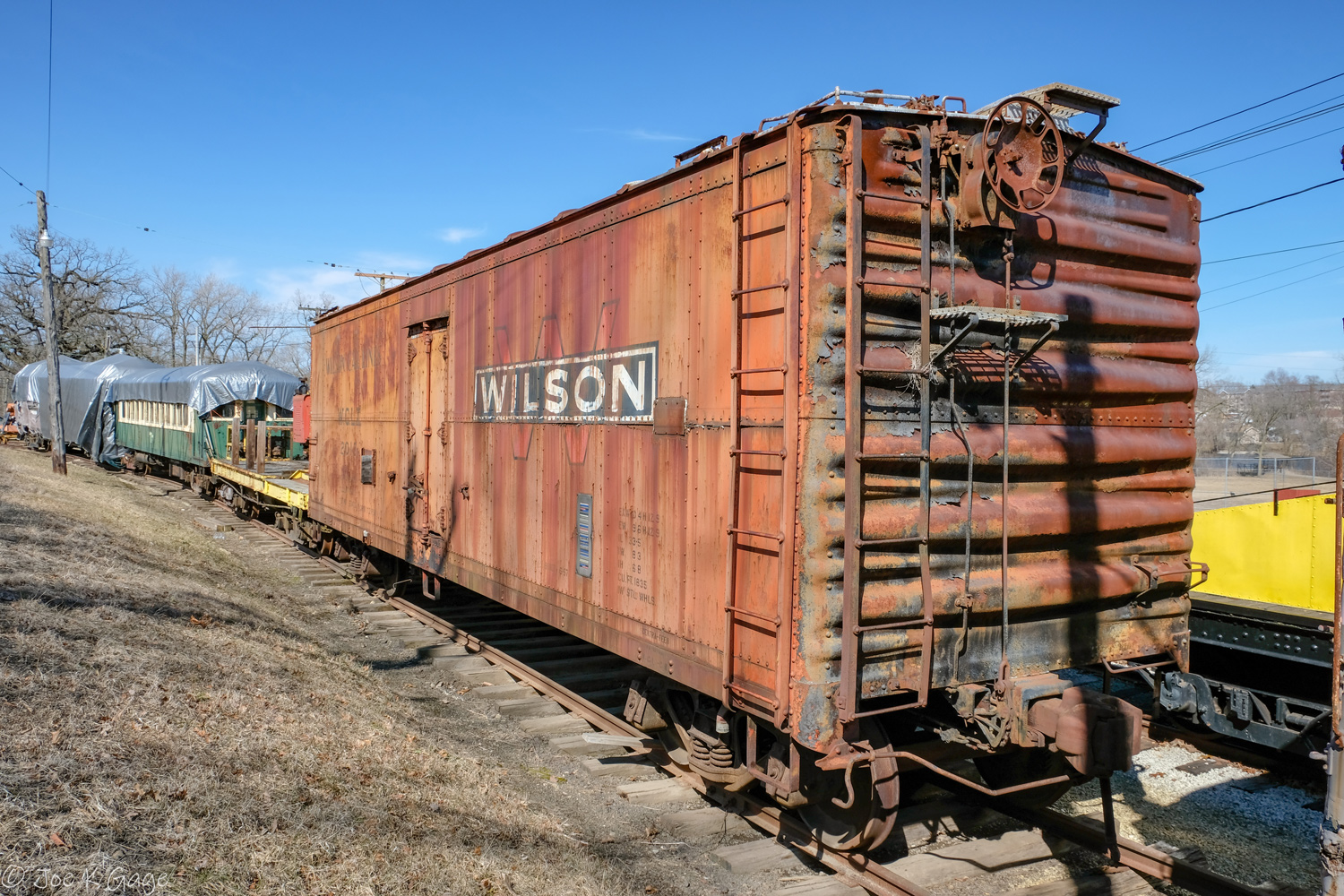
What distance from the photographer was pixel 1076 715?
14.5 ft

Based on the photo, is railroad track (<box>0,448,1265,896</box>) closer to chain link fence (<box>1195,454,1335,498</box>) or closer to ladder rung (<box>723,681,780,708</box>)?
ladder rung (<box>723,681,780,708</box>)

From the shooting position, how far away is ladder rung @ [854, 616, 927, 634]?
436 centimetres

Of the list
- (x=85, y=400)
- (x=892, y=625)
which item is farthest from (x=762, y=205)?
(x=85, y=400)

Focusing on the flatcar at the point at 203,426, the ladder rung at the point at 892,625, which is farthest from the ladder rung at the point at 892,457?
the flatcar at the point at 203,426

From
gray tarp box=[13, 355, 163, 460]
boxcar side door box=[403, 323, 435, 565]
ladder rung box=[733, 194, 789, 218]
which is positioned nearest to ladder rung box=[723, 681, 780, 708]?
ladder rung box=[733, 194, 789, 218]

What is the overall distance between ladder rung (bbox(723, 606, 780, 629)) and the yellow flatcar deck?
38.9 ft

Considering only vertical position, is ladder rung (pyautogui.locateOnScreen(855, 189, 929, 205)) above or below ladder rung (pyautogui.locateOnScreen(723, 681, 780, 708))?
Result: above

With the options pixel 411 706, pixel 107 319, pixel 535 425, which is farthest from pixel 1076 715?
pixel 107 319

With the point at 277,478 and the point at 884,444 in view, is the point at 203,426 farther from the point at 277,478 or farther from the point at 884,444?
the point at 884,444

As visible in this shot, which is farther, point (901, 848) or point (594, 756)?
point (594, 756)

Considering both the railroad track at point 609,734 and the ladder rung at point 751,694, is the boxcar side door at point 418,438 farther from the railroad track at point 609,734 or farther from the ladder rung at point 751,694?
the ladder rung at point 751,694

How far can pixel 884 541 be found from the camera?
4363 millimetres

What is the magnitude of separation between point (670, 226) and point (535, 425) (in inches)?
93.0

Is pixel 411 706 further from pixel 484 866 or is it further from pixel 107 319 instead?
pixel 107 319
